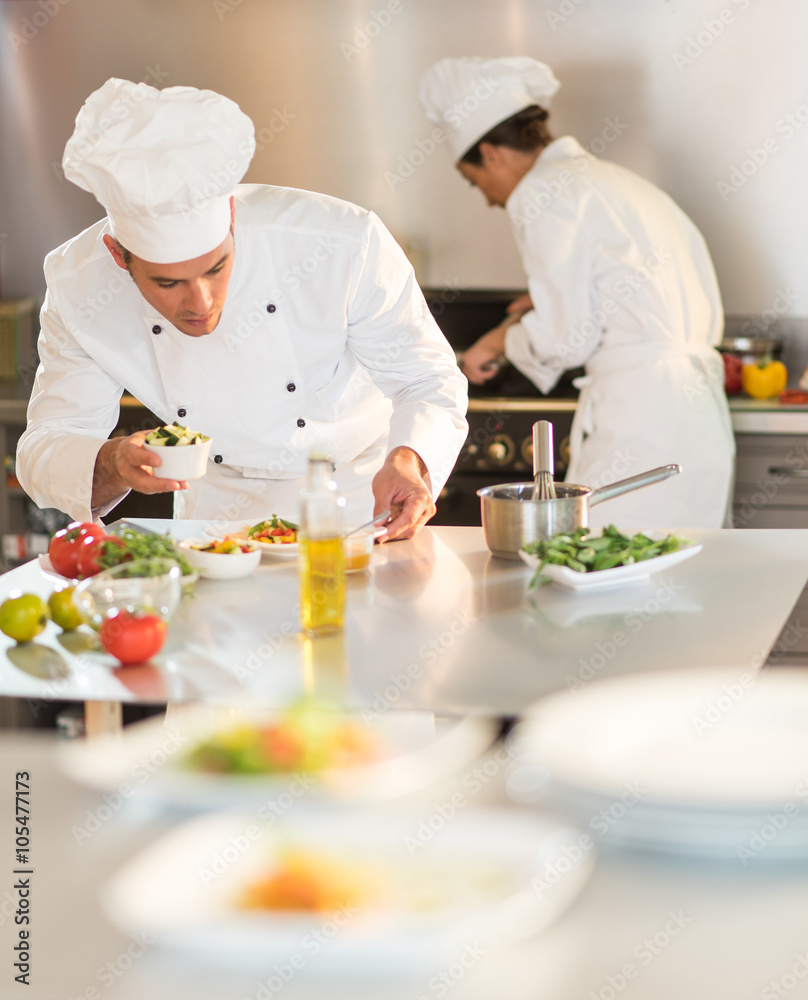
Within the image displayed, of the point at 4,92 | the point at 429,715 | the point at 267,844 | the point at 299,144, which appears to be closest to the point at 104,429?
the point at 429,715

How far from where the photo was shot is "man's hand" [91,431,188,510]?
164cm

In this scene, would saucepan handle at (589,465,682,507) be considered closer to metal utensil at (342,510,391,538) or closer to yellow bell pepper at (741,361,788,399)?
metal utensil at (342,510,391,538)

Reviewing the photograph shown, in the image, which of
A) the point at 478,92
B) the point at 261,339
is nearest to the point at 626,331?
the point at 478,92

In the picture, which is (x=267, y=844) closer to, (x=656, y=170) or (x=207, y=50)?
(x=656, y=170)

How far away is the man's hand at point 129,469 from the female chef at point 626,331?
141 centimetres

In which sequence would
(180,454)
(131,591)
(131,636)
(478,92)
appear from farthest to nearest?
(478,92) → (180,454) → (131,591) → (131,636)

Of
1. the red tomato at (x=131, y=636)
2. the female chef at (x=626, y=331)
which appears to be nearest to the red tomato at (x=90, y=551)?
the red tomato at (x=131, y=636)

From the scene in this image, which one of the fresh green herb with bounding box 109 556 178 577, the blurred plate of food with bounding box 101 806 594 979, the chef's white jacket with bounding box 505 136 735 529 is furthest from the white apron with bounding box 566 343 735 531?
the blurred plate of food with bounding box 101 806 594 979

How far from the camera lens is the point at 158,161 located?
171 cm

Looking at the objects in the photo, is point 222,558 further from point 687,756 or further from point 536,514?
point 687,756

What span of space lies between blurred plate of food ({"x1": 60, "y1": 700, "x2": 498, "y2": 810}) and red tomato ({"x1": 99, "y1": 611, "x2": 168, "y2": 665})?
0.16 m

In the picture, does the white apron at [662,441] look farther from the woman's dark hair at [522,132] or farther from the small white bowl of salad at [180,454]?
the small white bowl of salad at [180,454]

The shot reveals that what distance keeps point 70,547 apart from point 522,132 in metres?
2.11

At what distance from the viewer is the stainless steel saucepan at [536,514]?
1.62 meters
